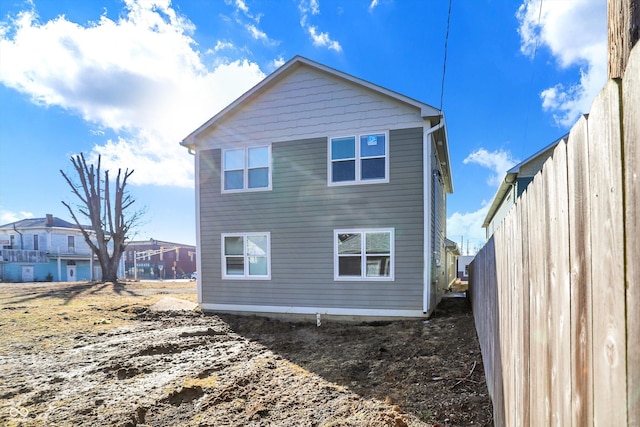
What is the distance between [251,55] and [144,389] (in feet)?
33.7

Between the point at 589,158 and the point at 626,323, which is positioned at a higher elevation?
the point at 589,158

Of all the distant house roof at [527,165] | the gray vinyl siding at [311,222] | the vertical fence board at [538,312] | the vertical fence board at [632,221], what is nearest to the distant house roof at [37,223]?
the gray vinyl siding at [311,222]

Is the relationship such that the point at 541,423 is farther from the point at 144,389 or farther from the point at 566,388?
the point at 144,389

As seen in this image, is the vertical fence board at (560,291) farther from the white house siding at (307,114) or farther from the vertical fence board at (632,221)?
the white house siding at (307,114)

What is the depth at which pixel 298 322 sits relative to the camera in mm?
8891

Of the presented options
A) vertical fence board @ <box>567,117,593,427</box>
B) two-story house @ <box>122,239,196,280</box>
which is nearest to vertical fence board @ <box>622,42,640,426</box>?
vertical fence board @ <box>567,117,593,427</box>

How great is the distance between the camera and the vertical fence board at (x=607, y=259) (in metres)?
0.64

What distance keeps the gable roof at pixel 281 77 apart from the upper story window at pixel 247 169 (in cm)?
114

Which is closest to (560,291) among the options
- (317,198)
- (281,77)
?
(317,198)

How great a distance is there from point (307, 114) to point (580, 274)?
29.3ft

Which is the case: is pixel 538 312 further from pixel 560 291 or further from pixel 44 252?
pixel 44 252

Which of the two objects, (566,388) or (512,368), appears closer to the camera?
(566,388)

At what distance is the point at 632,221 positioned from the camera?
59cm

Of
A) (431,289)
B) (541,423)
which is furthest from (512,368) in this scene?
(431,289)
